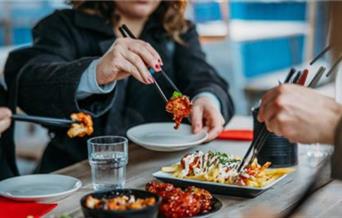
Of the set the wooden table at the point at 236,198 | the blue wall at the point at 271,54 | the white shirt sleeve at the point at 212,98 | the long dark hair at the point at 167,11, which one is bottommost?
the blue wall at the point at 271,54

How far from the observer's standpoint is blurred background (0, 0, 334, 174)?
491 centimetres

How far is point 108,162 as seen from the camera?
1.52m

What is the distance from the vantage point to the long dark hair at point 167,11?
7.35 feet

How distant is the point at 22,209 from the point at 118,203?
302 mm

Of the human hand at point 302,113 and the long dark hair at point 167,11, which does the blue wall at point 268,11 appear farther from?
the human hand at point 302,113

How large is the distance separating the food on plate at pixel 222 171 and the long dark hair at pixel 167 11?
0.87 meters

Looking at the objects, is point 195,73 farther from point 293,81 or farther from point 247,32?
point 247,32

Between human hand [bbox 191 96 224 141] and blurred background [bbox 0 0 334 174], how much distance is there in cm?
268

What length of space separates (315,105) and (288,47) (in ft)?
18.0

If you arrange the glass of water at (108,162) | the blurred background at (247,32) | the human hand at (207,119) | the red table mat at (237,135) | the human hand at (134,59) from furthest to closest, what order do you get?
1. the blurred background at (247,32)
2. the red table mat at (237,135)
3. the human hand at (207,119)
4. the human hand at (134,59)
5. the glass of water at (108,162)

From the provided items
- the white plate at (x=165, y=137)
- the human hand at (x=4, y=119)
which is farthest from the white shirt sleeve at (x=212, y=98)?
the human hand at (x=4, y=119)

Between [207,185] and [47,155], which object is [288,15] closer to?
A: [47,155]

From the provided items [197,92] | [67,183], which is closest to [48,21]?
[197,92]

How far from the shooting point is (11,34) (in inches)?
275
